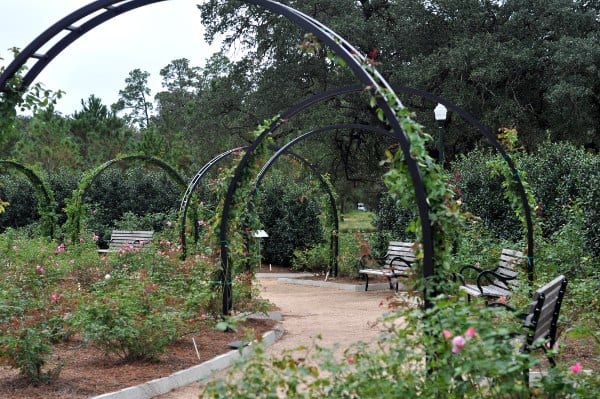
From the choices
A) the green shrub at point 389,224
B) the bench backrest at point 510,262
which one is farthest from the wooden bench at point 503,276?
the green shrub at point 389,224

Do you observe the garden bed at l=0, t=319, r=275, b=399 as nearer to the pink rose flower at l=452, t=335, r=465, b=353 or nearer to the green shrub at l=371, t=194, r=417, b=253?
the pink rose flower at l=452, t=335, r=465, b=353

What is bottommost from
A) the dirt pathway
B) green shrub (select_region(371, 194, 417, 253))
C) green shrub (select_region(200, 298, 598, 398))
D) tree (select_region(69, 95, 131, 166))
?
the dirt pathway

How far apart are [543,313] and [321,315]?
221 inches

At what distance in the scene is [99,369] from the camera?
621cm

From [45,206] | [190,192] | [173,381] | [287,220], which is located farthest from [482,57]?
[173,381]

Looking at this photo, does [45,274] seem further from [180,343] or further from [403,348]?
[403,348]

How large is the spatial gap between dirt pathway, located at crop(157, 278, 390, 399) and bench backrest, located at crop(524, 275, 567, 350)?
2208 millimetres

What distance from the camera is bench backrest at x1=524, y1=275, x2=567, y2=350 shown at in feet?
14.3

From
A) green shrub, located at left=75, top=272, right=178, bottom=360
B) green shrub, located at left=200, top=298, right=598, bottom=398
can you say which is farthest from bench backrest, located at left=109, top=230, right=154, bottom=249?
green shrub, located at left=200, top=298, right=598, bottom=398

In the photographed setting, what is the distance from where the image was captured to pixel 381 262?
13633mm

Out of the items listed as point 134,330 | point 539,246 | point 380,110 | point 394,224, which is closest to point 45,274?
point 134,330

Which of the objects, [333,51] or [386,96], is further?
[333,51]

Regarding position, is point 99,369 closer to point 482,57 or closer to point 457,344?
point 457,344

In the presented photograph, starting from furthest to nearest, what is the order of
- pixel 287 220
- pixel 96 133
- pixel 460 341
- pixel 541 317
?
pixel 96 133, pixel 287 220, pixel 541 317, pixel 460 341
